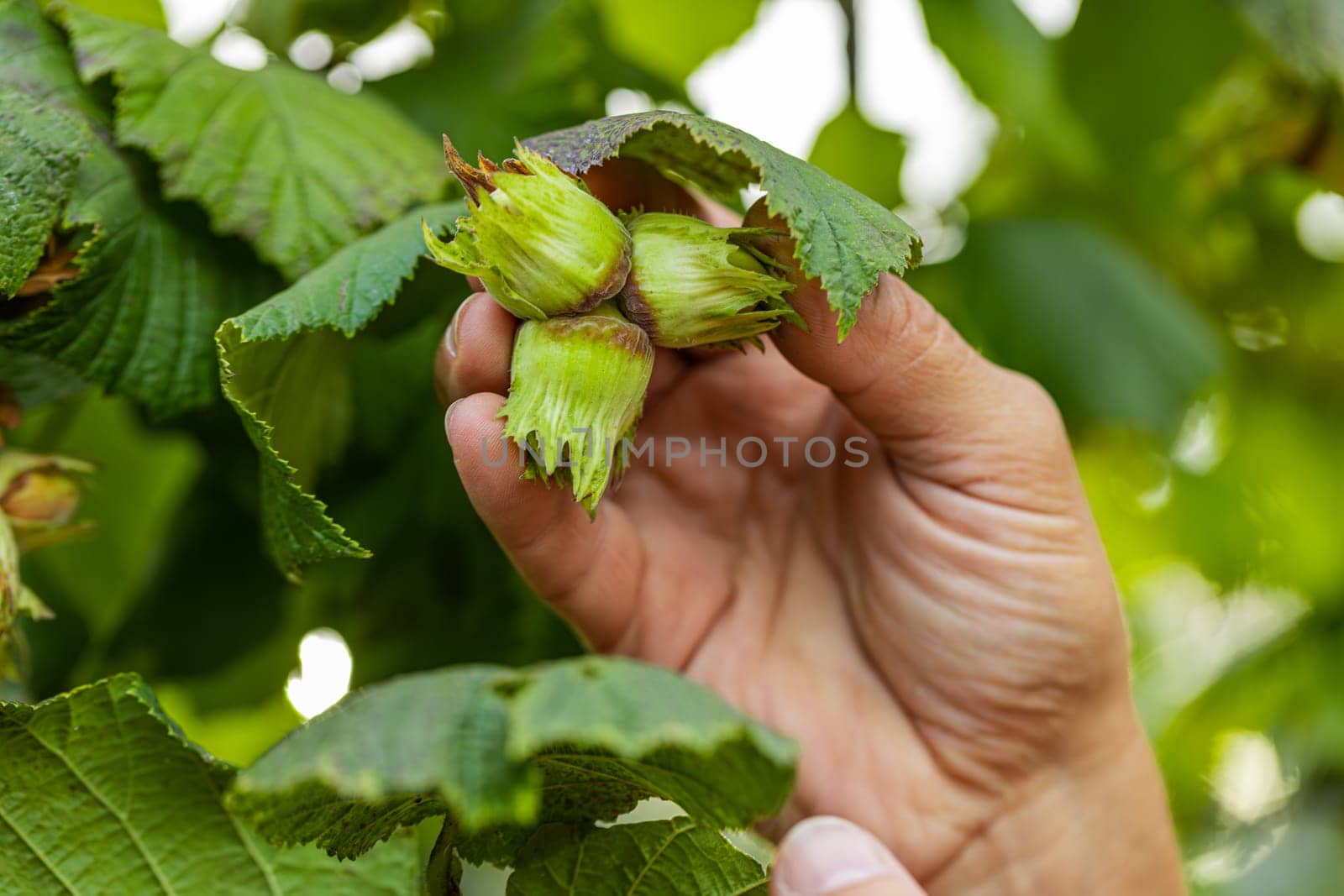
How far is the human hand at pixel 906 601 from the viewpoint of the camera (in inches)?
27.7

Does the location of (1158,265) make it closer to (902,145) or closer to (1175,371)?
(1175,371)

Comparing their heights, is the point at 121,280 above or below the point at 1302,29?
below

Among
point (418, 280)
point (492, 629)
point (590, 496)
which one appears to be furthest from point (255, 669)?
point (590, 496)

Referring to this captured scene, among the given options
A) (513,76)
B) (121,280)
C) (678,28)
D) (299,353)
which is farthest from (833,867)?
(678,28)

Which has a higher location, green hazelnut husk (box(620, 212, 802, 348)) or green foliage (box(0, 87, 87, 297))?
green hazelnut husk (box(620, 212, 802, 348))

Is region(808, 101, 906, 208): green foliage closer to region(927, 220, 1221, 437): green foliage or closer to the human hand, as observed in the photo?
region(927, 220, 1221, 437): green foliage

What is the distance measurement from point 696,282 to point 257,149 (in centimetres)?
31

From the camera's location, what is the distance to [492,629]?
0.88 metres

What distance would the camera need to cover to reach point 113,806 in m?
0.52

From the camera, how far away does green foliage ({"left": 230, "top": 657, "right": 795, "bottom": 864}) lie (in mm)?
334

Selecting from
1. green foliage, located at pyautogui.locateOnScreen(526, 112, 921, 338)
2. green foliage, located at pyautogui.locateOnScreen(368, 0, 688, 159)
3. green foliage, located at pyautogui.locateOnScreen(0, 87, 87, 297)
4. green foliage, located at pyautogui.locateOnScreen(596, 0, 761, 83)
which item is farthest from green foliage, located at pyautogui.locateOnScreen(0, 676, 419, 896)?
green foliage, located at pyautogui.locateOnScreen(596, 0, 761, 83)

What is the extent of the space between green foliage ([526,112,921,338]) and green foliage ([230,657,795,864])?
0.20 meters

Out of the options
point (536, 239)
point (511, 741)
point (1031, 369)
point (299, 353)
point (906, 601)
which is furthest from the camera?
point (1031, 369)

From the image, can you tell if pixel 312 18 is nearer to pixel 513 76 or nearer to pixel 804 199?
pixel 513 76
